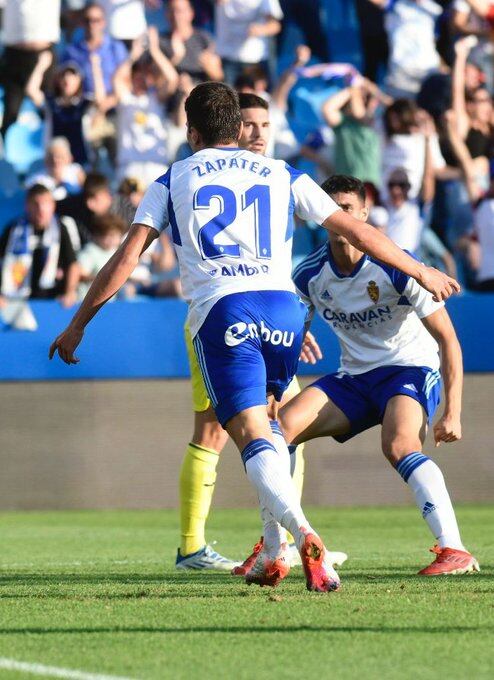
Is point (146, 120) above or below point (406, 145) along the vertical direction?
above

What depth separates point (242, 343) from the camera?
530 cm

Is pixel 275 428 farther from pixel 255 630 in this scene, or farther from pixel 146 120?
pixel 146 120

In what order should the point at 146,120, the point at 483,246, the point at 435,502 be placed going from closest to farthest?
the point at 435,502, the point at 483,246, the point at 146,120

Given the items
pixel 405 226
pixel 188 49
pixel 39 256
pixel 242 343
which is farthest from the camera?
pixel 188 49

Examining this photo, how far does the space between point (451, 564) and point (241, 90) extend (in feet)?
28.7

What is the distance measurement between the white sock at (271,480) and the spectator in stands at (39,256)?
7422 mm

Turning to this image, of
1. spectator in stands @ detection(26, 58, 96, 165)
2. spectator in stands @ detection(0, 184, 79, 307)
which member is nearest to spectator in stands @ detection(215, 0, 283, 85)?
spectator in stands @ detection(26, 58, 96, 165)

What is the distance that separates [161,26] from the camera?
50.7 feet

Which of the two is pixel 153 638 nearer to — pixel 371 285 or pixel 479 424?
pixel 371 285

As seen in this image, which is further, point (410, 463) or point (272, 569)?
point (410, 463)

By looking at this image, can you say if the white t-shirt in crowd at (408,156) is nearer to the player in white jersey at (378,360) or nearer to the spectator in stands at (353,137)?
the spectator in stands at (353,137)

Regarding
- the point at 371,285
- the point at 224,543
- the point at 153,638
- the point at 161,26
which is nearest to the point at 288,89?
the point at 161,26

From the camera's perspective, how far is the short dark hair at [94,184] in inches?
516

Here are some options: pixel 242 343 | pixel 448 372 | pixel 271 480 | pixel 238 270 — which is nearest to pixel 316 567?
pixel 271 480
